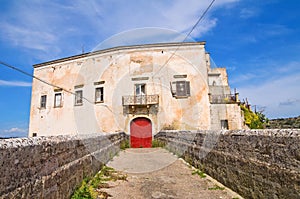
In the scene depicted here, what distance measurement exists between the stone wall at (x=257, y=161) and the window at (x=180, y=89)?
12.1 meters

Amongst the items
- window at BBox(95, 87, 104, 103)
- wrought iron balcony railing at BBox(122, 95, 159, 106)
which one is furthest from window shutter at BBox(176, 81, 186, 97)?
window at BBox(95, 87, 104, 103)

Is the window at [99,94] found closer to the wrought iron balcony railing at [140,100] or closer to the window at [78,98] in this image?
the window at [78,98]

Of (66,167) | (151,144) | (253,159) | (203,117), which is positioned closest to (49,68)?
(151,144)

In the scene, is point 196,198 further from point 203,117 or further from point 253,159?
point 203,117

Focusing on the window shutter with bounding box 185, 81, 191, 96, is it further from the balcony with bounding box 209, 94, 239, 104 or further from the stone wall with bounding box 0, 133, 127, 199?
the stone wall with bounding box 0, 133, 127, 199

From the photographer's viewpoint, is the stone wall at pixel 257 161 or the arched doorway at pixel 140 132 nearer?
the stone wall at pixel 257 161

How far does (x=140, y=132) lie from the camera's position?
55.6ft

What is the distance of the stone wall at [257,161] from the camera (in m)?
2.39

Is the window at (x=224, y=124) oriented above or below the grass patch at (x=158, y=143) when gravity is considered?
above

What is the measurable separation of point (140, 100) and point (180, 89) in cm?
355

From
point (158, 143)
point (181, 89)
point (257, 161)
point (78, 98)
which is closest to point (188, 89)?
point (181, 89)

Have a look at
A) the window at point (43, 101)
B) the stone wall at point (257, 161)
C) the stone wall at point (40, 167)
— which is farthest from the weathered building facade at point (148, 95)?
the stone wall at point (40, 167)

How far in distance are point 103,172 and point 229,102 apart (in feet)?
44.8

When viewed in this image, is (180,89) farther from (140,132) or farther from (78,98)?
(78,98)
